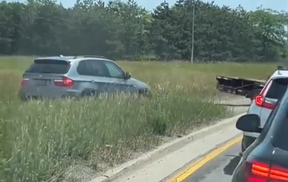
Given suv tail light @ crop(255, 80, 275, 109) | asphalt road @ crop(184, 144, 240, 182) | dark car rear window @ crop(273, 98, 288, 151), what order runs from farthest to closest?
1. suv tail light @ crop(255, 80, 275, 109)
2. asphalt road @ crop(184, 144, 240, 182)
3. dark car rear window @ crop(273, 98, 288, 151)

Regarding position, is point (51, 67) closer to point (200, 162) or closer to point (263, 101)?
point (200, 162)

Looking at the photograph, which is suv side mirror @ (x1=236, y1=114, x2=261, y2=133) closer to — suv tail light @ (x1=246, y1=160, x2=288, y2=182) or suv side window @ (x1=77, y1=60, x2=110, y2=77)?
suv tail light @ (x1=246, y1=160, x2=288, y2=182)

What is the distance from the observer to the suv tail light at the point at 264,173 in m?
3.82

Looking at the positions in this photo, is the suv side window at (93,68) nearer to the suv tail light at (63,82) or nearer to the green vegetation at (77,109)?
the suv tail light at (63,82)

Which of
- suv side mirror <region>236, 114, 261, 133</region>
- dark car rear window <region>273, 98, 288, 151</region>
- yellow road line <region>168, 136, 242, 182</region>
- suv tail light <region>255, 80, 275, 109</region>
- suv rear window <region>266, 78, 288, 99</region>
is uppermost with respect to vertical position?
dark car rear window <region>273, 98, 288, 151</region>

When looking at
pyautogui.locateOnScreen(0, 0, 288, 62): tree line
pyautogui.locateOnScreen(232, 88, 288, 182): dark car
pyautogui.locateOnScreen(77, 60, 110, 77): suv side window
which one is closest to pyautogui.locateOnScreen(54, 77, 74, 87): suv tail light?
pyautogui.locateOnScreen(77, 60, 110, 77): suv side window

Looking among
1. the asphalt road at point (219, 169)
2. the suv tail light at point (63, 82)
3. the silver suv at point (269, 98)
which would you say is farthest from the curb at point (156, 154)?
the suv tail light at point (63, 82)

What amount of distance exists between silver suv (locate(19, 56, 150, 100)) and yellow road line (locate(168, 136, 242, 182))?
3.22 m

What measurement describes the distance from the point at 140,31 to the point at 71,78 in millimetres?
50685

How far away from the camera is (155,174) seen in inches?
367

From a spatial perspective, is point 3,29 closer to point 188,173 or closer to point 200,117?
point 200,117

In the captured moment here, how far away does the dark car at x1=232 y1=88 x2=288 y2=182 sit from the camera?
3847 mm

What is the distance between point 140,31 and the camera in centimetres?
6594

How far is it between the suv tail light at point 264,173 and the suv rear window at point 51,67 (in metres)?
12.0
